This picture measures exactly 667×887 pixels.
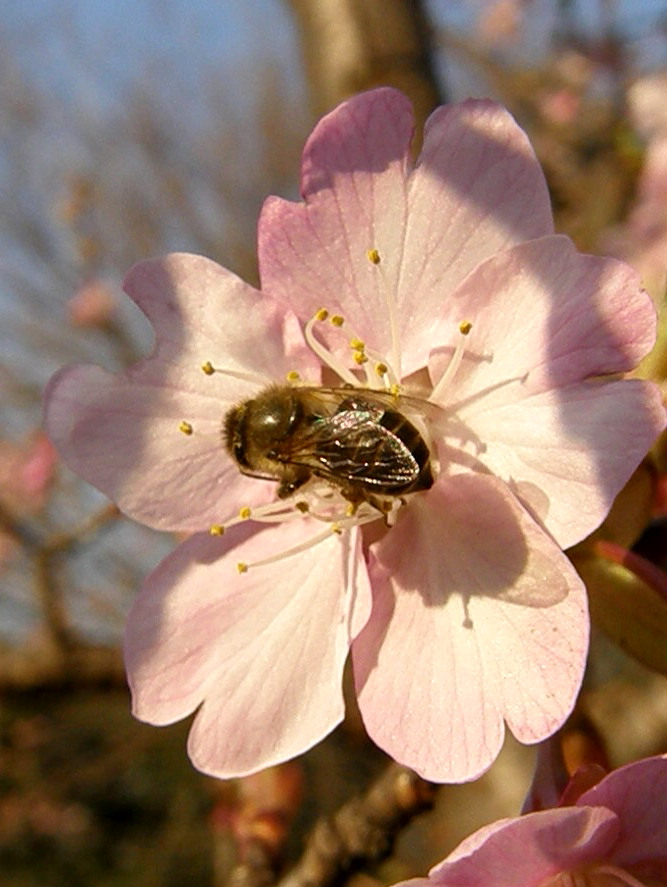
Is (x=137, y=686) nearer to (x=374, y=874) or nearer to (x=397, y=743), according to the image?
(x=397, y=743)

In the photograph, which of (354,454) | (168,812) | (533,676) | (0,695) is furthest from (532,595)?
(168,812)

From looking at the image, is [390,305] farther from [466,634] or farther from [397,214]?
[466,634]

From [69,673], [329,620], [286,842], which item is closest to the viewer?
[329,620]

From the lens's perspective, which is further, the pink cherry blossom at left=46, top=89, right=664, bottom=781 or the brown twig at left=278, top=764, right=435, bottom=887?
the brown twig at left=278, top=764, right=435, bottom=887

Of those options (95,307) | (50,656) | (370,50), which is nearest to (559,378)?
(370,50)

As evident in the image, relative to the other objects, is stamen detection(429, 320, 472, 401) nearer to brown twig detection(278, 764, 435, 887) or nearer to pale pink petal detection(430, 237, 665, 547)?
pale pink petal detection(430, 237, 665, 547)

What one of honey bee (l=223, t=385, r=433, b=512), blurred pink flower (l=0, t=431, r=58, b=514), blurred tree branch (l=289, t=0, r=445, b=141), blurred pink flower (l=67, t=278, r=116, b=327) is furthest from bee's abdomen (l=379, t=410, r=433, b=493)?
blurred pink flower (l=67, t=278, r=116, b=327)
